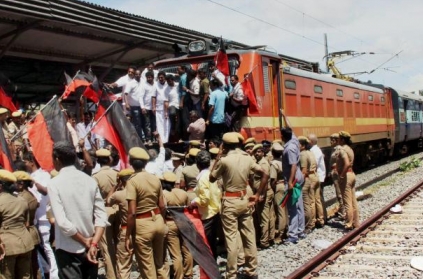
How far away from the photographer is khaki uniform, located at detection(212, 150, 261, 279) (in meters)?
6.93

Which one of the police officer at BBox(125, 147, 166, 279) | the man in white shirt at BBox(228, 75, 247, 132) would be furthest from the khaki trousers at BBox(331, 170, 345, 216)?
the police officer at BBox(125, 147, 166, 279)

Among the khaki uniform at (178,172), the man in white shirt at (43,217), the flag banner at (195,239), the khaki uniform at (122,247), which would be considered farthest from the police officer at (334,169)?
the man in white shirt at (43,217)

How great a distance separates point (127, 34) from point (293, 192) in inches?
291

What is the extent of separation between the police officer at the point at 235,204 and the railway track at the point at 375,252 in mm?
687

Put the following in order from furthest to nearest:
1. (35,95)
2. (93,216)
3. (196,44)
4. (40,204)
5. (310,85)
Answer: (35,95), (310,85), (196,44), (40,204), (93,216)

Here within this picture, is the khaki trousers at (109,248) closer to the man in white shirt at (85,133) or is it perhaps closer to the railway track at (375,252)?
the railway track at (375,252)

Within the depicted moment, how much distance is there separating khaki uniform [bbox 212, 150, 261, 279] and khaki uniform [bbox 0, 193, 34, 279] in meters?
2.48

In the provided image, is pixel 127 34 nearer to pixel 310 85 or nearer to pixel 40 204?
pixel 310 85

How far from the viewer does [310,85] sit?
45.6 ft

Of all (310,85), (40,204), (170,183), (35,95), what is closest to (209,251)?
(170,183)

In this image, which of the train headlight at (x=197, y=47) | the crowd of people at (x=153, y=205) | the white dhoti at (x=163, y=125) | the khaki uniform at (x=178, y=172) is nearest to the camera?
the crowd of people at (x=153, y=205)

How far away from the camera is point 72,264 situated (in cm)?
455

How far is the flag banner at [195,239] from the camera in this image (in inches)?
264

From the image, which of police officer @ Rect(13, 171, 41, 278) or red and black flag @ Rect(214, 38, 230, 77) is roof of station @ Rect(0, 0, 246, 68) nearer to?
red and black flag @ Rect(214, 38, 230, 77)
